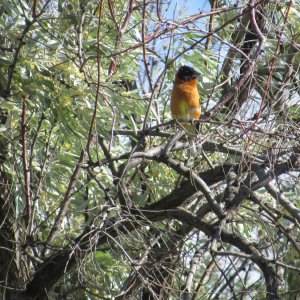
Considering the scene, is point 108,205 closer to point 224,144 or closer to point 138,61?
point 224,144

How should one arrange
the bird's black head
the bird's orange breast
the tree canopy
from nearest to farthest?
the tree canopy → the bird's black head → the bird's orange breast

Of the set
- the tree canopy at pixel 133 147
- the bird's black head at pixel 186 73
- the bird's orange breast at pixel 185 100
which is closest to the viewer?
the tree canopy at pixel 133 147

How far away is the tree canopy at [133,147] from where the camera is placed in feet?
Result: 11.3

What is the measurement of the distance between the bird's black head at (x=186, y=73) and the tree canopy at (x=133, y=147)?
0.06 meters

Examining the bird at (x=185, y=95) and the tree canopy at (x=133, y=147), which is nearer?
the tree canopy at (x=133, y=147)

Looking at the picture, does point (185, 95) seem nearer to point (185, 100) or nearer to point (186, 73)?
point (185, 100)

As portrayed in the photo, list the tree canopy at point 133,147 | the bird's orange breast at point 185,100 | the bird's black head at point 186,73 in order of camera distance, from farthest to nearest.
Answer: the bird's orange breast at point 185,100 → the bird's black head at point 186,73 → the tree canopy at point 133,147

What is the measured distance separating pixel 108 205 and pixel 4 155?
978 mm

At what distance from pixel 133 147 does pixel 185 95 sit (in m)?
0.79

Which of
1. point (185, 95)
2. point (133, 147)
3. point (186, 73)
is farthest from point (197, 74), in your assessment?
point (133, 147)

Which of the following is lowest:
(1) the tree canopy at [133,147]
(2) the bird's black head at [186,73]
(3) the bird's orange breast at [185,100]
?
(1) the tree canopy at [133,147]

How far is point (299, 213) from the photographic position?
148 inches

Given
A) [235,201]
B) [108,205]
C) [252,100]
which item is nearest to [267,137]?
[252,100]

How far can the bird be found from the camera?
186 inches
